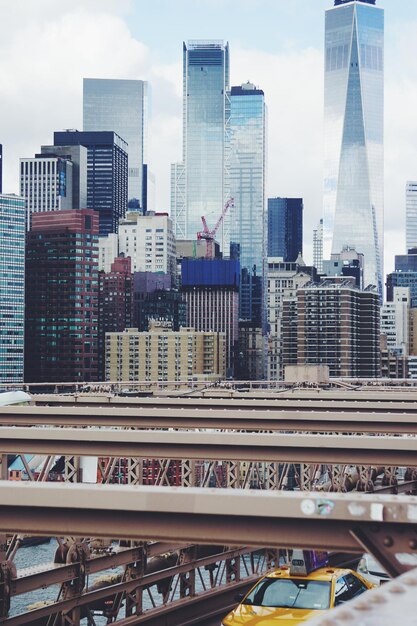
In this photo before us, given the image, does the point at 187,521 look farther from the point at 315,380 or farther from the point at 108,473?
the point at 315,380

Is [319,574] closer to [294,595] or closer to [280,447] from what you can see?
[294,595]

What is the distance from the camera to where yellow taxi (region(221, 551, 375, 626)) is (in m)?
13.2

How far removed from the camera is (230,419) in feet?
63.5

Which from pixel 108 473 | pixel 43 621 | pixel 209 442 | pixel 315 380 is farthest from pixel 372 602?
pixel 315 380

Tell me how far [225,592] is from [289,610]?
5235 mm

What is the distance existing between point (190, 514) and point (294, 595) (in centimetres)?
670

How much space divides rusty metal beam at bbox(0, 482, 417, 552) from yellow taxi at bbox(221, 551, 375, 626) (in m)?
5.53

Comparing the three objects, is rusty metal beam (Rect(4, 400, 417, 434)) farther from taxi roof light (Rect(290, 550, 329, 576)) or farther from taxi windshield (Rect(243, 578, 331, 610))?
taxi windshield (Rect(243, 578, 331, 610))

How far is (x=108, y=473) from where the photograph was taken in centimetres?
1869

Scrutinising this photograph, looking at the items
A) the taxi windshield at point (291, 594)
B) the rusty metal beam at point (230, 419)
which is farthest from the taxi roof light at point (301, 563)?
the rusty metal beam at point (230, 419)

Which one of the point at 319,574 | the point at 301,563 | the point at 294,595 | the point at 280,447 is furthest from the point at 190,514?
the point at 319,574

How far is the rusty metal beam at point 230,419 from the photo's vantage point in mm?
18703

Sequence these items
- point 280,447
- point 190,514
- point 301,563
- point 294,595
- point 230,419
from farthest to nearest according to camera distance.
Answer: point 230,419 → point 301,563 → point 294,595 → point 280,447 → point 190,514

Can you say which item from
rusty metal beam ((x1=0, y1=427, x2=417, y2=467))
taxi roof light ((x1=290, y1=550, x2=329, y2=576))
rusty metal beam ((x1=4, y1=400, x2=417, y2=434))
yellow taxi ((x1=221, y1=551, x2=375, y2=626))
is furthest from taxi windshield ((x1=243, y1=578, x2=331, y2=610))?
rusty metal beam ((x1=4, y1=400, x2=417, y2=434))
